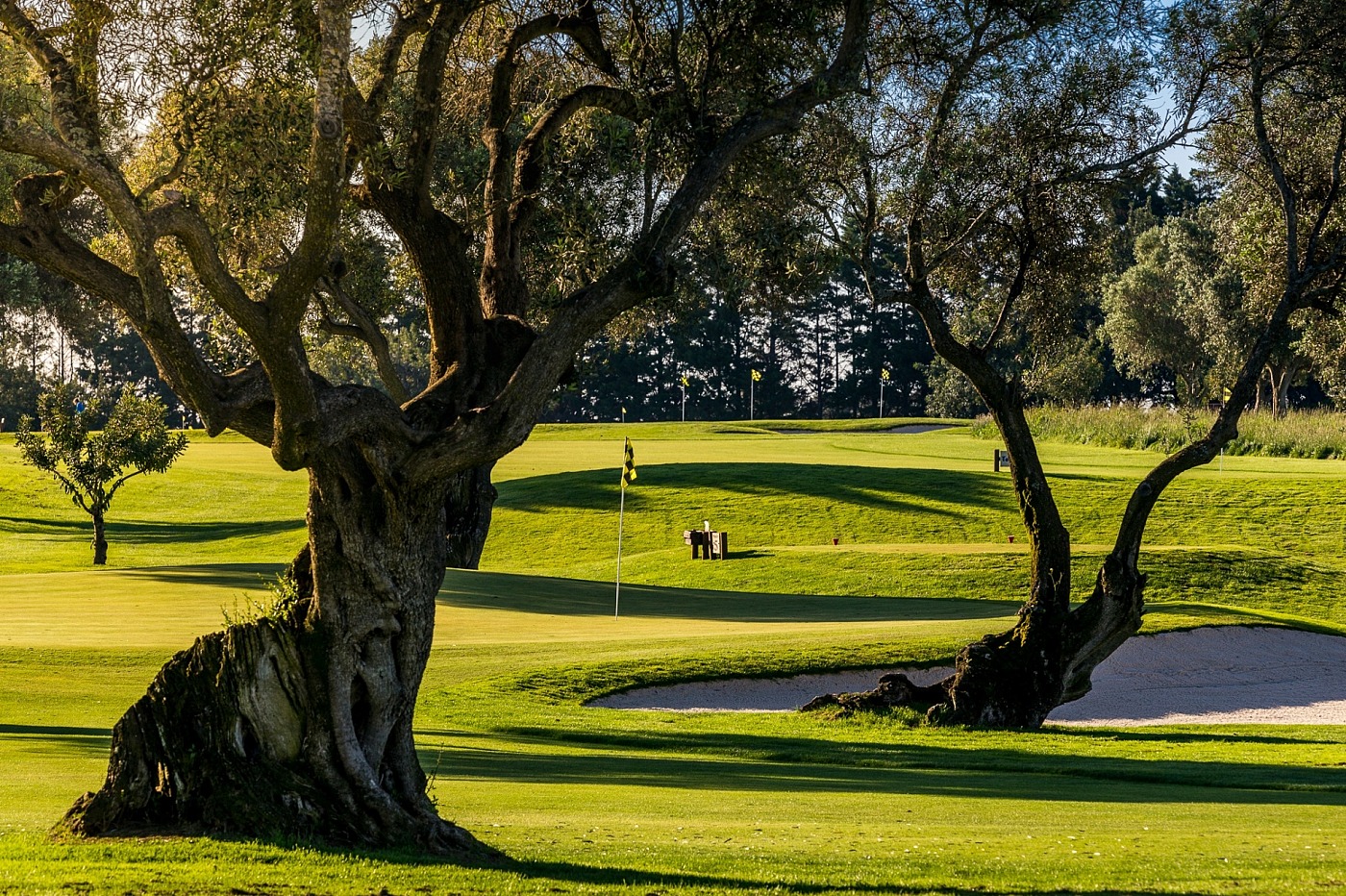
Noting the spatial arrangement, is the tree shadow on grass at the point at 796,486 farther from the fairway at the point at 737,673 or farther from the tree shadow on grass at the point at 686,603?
the tree shadow on grass at the point at 686,603

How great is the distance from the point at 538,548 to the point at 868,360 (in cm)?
8176

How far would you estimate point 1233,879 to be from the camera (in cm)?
871

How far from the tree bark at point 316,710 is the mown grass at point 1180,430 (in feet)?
139

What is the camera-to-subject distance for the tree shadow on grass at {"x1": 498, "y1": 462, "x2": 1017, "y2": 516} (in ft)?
139

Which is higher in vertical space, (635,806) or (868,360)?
(868,360)

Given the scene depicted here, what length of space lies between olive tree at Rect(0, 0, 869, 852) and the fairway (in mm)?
649

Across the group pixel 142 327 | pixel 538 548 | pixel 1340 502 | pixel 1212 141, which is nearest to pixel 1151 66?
pixel 1212 141

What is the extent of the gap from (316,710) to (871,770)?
25.3 feet

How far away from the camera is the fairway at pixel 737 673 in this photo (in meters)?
8.95

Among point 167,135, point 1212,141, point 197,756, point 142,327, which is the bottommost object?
point 197,756

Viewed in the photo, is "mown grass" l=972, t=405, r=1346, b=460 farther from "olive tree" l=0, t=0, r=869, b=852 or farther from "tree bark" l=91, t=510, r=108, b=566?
"olive tree" l=0, t=0, r=869, b=852

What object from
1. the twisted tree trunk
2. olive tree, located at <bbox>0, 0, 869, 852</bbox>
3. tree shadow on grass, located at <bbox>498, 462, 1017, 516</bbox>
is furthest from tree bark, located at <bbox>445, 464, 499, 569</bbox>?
tree shadow on grass, located at <bbox>498, 462, 1017, 516</bbox>

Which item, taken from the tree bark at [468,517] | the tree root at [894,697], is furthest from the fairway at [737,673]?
the tree bark at [468,517]

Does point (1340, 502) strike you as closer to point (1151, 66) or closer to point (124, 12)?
point (1151, 66)
